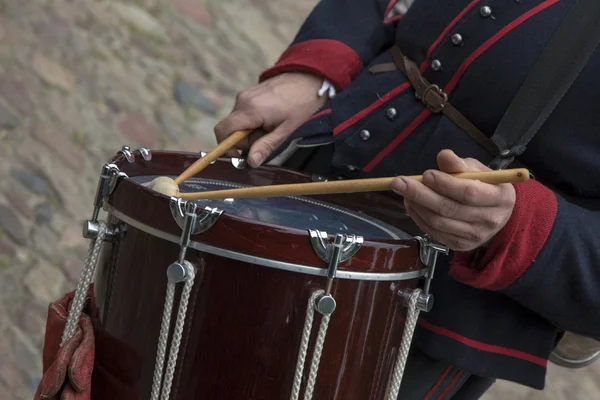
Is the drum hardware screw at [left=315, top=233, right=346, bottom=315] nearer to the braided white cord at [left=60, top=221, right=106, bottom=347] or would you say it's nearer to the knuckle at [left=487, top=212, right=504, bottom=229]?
the knuckle at [left=487, top=212, right=504, bottom=229]

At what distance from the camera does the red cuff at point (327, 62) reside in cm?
157

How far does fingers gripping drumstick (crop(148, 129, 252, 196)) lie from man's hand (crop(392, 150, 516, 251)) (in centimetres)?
34

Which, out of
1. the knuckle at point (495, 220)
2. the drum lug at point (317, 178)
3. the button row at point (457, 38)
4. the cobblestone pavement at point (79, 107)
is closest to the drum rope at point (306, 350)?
the knuckle at point (495, 220)

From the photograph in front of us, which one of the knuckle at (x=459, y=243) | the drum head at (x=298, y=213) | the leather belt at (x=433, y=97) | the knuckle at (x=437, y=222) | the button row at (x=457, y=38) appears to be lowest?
the drum head at (x=298, y=213)

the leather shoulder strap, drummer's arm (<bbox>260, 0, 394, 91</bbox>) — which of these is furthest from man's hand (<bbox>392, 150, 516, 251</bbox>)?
drummer's arm (<bbox>260, 0, 394, 91</bbox>)

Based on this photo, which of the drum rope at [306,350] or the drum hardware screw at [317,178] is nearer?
the drum rope at [306,350]

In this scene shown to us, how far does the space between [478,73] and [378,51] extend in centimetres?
31

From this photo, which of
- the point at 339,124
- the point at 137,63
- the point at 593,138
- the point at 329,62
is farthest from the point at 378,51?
the point at 137,63

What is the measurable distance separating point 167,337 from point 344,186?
306mm

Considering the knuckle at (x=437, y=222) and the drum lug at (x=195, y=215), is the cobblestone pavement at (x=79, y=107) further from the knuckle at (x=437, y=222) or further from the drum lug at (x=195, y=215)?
the knuckle at (x=437, y=222)

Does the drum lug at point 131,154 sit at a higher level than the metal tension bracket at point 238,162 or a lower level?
lower

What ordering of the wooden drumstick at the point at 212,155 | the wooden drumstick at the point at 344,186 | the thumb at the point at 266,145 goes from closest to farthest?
the wooden drumstick at the point at 344,186, the wooden drumstick at the point at 212,155, the thumb at the point at 266,145

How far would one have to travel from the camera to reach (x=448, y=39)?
4.55 ft

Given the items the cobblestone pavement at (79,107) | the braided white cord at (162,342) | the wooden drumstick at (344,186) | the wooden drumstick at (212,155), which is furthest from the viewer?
the cobblestone pavement at (79,107)
